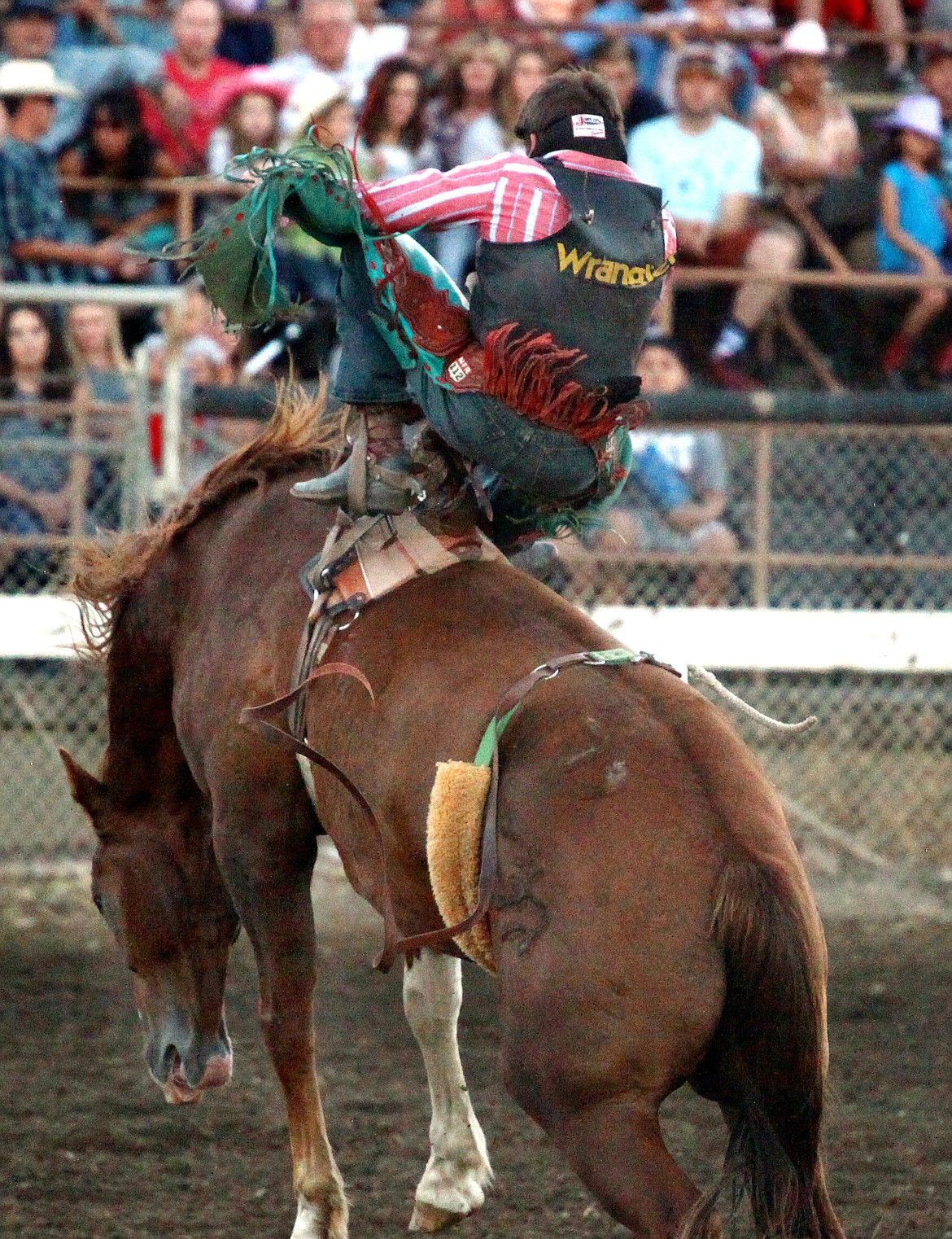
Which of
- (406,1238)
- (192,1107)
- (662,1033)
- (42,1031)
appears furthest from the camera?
(42,1031)

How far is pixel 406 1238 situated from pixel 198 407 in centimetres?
368

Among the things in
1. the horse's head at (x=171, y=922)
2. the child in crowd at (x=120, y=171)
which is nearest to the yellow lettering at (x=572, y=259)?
the horse's head at (x=171, y=922)

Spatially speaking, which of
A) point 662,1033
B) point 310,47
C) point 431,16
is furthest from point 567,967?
point 431,16

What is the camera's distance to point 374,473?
343cm

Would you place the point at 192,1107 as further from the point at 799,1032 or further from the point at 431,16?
the point at 431,16

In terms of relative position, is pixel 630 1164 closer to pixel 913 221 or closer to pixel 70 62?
pixel 913 221

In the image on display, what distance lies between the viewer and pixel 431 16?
892 centimetres

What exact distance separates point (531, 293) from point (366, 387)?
0.48 m

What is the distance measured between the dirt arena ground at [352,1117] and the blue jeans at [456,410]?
1.69m

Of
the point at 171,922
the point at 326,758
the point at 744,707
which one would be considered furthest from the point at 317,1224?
the point at 744,707

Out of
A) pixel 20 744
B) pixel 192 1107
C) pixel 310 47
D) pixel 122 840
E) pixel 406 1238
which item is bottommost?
pixel 20 744

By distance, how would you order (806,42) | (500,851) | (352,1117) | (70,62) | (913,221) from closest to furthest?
(500,851), (352,1117), (70,62), (913,221), (806,42)

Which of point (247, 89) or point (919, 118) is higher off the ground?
point (247, 89)

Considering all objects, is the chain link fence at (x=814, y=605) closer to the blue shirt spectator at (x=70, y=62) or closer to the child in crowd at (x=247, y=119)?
the child in crowd at (x=247, y=119)
